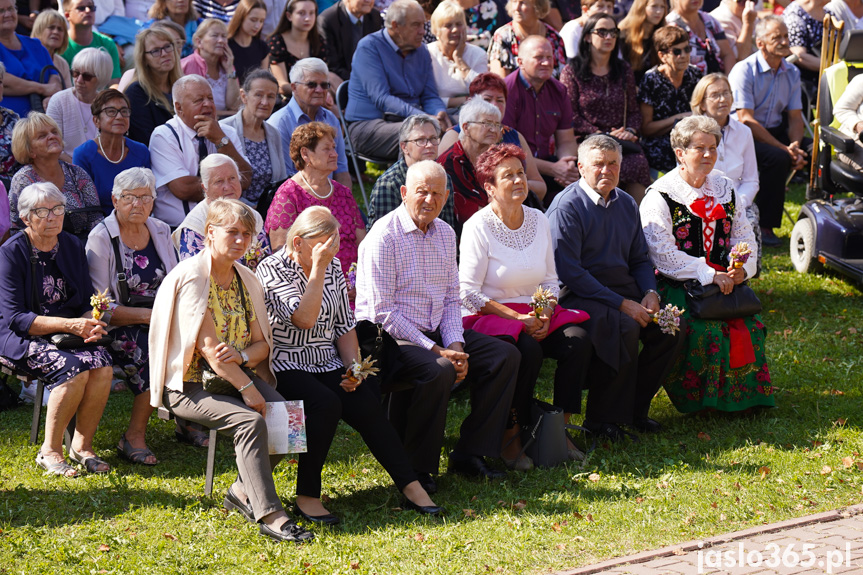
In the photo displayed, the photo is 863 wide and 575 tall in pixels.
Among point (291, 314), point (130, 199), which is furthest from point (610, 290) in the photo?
point (130, 199)

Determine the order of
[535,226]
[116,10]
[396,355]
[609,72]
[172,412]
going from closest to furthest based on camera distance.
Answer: [172,412] < [396,355] < [535,226] < [609,72] < [116,10]

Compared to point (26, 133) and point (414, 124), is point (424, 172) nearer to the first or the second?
point (414, 124)

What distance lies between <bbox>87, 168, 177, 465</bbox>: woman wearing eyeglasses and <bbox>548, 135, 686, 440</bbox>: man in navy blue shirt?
2429mm

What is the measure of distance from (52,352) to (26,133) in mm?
1582

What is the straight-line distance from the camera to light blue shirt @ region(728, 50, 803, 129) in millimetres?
10344

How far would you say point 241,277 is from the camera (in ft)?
16.6

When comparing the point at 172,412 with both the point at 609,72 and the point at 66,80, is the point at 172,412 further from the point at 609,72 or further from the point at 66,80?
the point at 609,72

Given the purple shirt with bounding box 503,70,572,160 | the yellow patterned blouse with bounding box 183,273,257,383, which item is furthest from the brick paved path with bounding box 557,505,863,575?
the purple shirt with bounding box 503,70,572,160

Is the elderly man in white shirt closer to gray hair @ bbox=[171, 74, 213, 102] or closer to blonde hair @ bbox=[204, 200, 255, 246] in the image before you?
gray hair @ bbox=[171, 74, 213, 102]

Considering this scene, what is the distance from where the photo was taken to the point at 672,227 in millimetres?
6516

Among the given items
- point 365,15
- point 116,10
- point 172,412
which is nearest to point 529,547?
point 172,412

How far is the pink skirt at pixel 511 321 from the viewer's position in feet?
18.8

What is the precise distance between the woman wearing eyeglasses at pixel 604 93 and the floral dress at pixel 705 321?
7.74 feet

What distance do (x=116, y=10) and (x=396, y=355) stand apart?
6261mm
